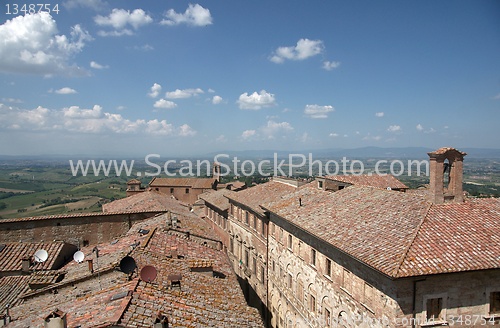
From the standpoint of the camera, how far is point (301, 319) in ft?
67.5

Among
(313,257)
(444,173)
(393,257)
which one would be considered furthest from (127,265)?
(444,173)

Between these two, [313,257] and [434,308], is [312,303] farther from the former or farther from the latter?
[434,308]

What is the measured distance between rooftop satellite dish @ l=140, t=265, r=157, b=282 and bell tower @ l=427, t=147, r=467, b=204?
11985 mm

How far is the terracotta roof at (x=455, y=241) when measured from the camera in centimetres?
1167

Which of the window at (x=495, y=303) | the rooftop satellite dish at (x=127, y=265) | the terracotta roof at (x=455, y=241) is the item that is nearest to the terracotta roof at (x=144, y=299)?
the rooftop satellite dish at (x=127, y=265)

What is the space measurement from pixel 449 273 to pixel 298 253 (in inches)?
402

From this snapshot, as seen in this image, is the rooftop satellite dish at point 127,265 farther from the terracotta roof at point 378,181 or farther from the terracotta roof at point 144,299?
the terracotta roof at point 378,181

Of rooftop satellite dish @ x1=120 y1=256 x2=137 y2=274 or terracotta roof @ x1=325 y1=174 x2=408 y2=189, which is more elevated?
terracotta roof @ x1=325 y1=174 x2=408 y2=189

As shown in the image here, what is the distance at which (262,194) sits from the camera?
33031 mm

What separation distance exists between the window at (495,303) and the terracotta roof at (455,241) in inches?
65.7

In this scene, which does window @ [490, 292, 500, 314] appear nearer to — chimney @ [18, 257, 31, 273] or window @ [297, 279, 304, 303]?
window @ [297, 279, 304, 303]

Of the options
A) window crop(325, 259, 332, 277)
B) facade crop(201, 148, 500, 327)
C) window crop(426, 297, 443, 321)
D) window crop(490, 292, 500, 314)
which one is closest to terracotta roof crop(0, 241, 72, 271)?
facade crop(201, 148, 500, 327)

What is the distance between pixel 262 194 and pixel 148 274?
21916 mm

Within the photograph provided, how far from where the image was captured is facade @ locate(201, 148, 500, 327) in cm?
1195
